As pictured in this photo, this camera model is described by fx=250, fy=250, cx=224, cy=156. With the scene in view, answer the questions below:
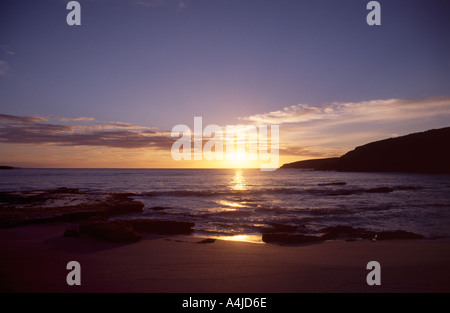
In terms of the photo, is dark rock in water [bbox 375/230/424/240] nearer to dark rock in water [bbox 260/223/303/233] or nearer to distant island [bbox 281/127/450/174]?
dark rock in water [bbox 260/223/303/233]

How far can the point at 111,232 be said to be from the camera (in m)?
9.80

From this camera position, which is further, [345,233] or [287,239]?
[345,233]

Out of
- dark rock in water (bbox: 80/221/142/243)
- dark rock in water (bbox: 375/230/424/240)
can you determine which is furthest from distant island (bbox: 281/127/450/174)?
dark rock in water (bbox: 80/221/142/243)

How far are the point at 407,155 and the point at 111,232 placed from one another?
125586 millimetres

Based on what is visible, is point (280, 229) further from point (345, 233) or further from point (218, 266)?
point (218, 266)

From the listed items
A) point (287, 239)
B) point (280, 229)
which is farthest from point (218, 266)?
point (280, 229)

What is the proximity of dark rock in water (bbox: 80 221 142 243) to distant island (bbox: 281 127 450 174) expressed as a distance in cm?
11799

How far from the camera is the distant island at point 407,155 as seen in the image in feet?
313

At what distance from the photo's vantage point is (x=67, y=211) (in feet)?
56.4

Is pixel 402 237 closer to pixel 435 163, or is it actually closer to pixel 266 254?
pixel 266 254
